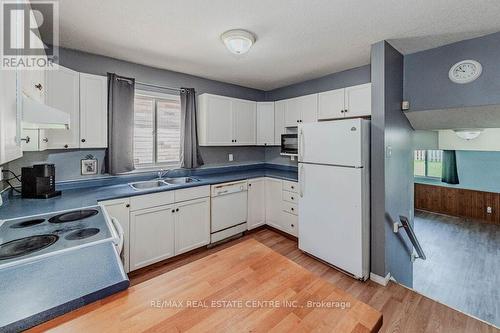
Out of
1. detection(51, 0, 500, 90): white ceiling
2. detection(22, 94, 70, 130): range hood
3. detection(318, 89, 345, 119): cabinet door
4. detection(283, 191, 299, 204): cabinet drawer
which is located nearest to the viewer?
detection(22, 94, 70, 130): range hood

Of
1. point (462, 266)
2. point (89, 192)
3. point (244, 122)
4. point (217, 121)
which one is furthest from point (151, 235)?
point (462, 266)

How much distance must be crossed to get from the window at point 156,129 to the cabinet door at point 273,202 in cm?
145

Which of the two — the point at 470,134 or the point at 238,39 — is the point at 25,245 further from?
the point at 470,134

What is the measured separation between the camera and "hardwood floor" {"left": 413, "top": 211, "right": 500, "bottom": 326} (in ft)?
8.64

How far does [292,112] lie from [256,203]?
5.14 feet

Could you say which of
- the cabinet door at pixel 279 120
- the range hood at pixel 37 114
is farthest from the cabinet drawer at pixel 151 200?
the cabinet door at pixel 279 120

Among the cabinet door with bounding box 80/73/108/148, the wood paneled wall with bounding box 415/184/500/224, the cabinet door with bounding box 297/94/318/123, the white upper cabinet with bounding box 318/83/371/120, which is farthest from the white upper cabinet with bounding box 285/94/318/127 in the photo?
the wood paneled wall with bounding box 415/184/500/224

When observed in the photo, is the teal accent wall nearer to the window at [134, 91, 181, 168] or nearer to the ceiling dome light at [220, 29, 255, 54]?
the ceiling dome light at [220, 29, 255, 54]

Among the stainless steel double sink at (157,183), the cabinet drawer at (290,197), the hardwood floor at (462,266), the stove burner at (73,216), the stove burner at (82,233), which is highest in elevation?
the stainless steel double sink at (157,183)

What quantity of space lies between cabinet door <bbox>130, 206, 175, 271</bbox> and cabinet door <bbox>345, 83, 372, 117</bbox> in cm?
250

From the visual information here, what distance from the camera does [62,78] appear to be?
2.11 metres

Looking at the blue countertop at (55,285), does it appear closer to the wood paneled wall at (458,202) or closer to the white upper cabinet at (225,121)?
the white upper cabinet at (225,121)

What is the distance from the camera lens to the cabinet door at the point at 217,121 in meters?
3.27

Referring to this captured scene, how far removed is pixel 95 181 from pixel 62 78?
112cm
